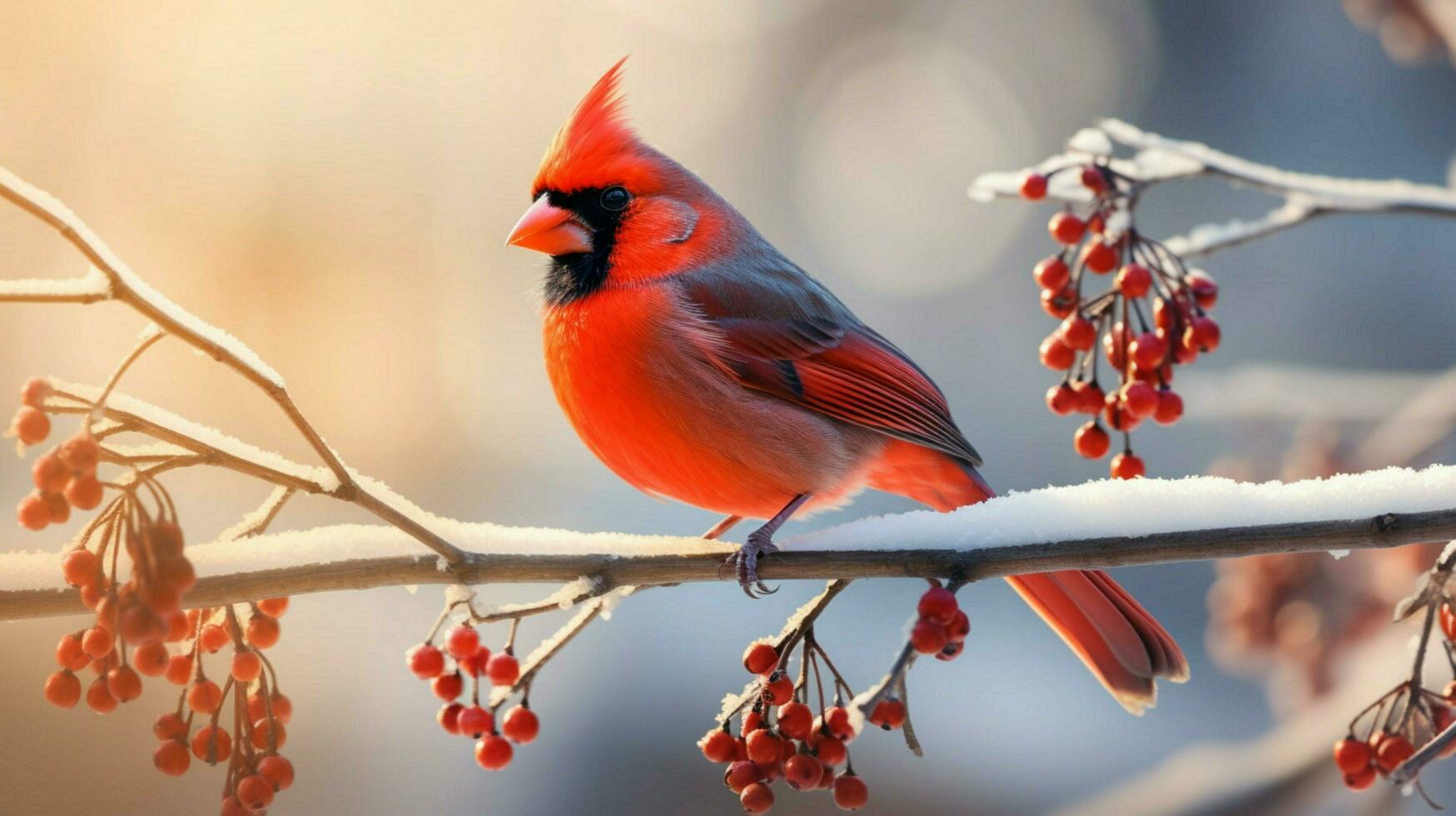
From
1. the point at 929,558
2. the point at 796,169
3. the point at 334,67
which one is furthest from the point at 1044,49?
the point at 929,558

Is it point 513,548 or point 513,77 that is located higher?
point 513,77

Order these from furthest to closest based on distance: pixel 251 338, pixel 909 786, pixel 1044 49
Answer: pixel 1044 49 → pixel 909 786 → pixel 251 338

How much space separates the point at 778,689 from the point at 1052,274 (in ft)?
1.99

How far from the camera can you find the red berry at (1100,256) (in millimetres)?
1375

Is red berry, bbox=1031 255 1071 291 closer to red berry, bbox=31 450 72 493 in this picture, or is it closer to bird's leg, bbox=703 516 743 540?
bird's leg, bbox=703 516 743 540

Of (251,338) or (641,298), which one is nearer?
(641,298)

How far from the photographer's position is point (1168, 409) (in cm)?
133

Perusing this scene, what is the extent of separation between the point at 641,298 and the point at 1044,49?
4.14 meters

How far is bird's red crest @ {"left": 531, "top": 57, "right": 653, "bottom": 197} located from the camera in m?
1.57

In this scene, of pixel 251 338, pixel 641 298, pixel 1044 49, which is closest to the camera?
pixel 641 298

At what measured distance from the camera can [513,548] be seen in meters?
1.10

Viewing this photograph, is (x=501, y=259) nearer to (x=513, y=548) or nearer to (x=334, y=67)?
(x=334, y=67)

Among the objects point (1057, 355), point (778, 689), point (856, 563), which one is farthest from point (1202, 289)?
point (778, 689)

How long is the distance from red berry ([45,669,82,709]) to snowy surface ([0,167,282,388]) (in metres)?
0.36
